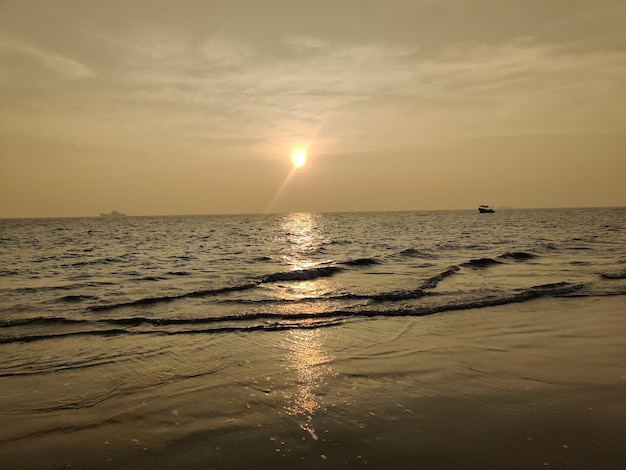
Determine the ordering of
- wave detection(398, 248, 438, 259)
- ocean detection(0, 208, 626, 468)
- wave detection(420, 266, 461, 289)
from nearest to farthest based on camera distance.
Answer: ocean detection(0, 208, 626, 468) → wave detection(420, 266, 461, 289) → wave detection(398, 248, 438, 259)

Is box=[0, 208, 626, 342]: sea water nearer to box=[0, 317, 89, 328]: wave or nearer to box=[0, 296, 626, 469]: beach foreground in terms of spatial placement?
box=[0, 317, 89, 328]: wave

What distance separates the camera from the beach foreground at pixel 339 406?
458 cm

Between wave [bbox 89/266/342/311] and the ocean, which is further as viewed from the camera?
wave [bbox 89/266/342/311]

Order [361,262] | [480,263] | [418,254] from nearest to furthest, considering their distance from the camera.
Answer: [480,263] < [361,262] < [418,254]

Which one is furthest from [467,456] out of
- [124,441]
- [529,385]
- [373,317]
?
[373,317]

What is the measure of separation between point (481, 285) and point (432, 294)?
2848mm

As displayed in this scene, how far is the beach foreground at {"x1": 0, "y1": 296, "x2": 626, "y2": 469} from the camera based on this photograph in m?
4.58

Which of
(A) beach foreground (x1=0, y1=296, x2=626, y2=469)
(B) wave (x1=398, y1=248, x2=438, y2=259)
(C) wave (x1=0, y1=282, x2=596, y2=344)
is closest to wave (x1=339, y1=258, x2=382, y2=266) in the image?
(B) wave (x1=398, y1=248, x2=438, y2=259)

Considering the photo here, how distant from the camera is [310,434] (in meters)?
5.04

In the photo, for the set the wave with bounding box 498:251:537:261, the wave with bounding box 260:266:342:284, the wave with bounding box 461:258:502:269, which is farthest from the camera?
the wave with bounding box 498:251:537:261

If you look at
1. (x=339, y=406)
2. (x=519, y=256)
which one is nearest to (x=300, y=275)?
(x=339, y=406)

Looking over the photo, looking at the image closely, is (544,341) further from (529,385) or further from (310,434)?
(310,434)

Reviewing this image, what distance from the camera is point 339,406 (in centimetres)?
582

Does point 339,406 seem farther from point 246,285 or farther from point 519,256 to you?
point 519,256
